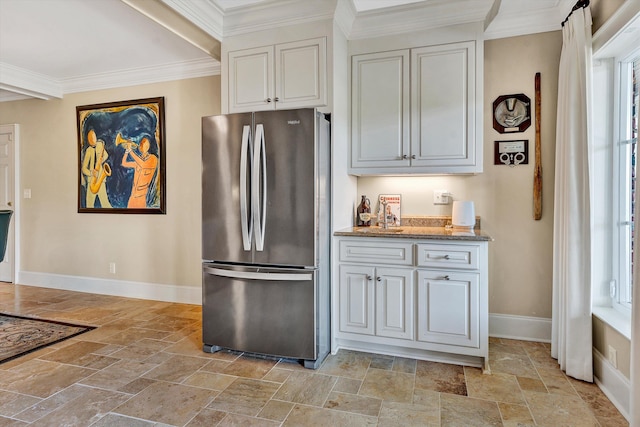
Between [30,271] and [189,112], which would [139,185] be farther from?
[30,271]

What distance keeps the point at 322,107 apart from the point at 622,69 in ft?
6.35

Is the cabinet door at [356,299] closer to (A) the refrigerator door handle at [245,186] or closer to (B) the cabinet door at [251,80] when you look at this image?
(A) the refrigerator door handle at [245,186]

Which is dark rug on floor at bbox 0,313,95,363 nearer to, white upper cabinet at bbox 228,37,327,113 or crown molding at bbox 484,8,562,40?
white upper cabinet at bbox 228,37,327,113

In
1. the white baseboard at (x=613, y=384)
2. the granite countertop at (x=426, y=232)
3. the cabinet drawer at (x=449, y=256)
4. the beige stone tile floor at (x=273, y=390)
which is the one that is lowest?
the beige stone tile floor at (x=273, y=390)

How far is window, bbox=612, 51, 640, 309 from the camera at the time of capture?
2.22m

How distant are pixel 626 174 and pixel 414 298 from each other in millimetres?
1527

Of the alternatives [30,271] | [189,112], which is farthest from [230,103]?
[30,271]

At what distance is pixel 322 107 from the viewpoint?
2684 mm

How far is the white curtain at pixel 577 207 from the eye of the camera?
2.23m

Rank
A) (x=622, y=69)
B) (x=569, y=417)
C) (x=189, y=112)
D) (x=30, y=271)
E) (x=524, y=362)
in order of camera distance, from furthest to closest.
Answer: (x=30, y=271), (x=189, y=112), (x=524, y=362), (x=622, y=69), (x=569, y=417)

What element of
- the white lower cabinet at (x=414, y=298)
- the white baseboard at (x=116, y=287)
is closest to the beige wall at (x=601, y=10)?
the white lower cabinet at (x=414, y=298)

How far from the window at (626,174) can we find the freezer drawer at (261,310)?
1.93 meters

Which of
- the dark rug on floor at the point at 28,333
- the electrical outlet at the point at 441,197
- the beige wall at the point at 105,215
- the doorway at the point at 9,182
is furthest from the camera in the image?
the doorway at the point at 9,182

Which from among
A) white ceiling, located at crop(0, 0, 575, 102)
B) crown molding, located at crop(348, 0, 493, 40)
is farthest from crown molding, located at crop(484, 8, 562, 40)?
crown molding, located at crop(348, 0, 493, 40)
